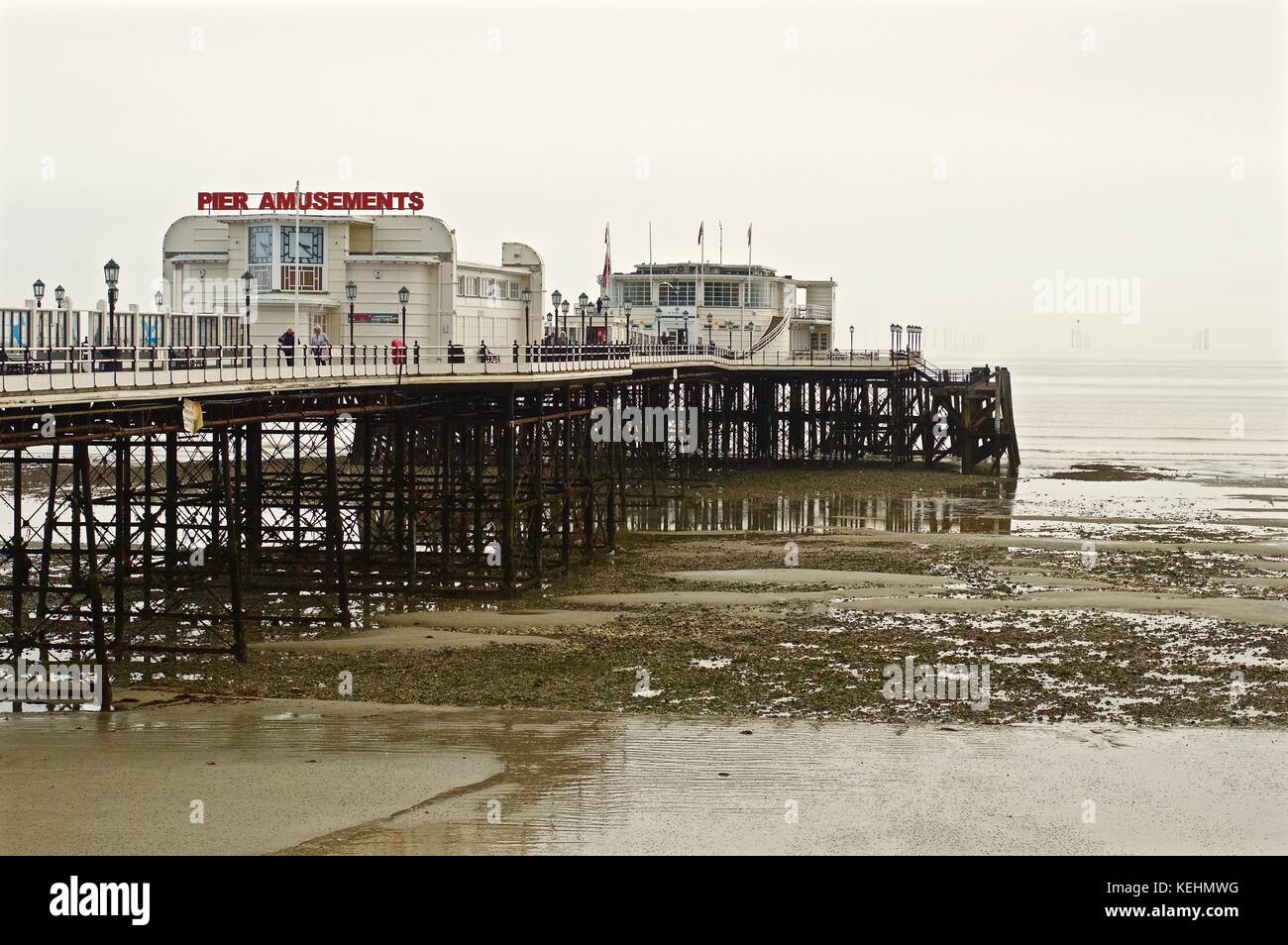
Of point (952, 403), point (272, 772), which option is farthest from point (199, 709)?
point (952, 403)

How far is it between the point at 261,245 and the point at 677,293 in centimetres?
3885

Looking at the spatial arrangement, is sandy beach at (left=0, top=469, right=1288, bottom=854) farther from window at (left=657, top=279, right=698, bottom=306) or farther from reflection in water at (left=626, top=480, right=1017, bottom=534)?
window at (left=657, top=279, right=698, bottom=306)

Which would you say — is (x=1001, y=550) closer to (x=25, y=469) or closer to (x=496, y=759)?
(x=496, y=759)

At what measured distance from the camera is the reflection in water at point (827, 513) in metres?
42.6

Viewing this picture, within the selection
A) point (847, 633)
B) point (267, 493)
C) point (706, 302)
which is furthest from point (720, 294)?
point (847, 633)

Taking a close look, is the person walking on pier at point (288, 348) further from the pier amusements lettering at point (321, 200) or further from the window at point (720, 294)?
the window at point (720, 294)

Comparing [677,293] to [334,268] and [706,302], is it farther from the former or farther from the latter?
[334,268]

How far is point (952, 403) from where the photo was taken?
65.2 m

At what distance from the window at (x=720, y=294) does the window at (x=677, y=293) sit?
0.53 meters

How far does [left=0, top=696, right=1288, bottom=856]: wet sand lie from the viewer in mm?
15680

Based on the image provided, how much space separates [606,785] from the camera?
1739 cm

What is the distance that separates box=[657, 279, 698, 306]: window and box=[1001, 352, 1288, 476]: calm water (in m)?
16.4

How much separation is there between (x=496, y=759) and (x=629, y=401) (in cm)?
3864

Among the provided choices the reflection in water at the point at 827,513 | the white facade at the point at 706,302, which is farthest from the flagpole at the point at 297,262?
the white facade at the point at 706,302
